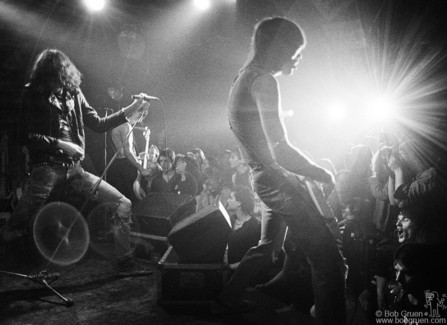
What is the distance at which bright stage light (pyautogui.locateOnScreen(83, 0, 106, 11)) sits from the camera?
764 centimetres

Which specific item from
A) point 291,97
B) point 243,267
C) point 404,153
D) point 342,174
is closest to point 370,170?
point 342,174

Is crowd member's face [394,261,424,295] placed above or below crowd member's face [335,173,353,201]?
below

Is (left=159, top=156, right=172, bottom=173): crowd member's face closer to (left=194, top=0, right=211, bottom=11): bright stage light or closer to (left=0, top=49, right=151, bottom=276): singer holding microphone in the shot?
(left=0, top=49, right=151, bottom=276): singer holding microphone

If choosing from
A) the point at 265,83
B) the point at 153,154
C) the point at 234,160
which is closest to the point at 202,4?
the point at 153,154

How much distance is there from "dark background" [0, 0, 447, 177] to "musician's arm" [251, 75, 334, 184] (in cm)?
330

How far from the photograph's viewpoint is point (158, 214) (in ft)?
13.6

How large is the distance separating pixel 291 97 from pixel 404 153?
5.73 metres

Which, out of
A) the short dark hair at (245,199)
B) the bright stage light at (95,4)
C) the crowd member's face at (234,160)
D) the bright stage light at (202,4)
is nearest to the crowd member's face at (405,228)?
the short dark hair at (245,199)

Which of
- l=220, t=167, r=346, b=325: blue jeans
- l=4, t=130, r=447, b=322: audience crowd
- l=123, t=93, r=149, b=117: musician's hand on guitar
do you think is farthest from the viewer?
l=123, t=93, r=149, b=117: musician's hand on guitar

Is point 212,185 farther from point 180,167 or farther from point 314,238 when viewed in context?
point 314,238

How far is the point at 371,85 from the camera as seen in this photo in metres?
7.26

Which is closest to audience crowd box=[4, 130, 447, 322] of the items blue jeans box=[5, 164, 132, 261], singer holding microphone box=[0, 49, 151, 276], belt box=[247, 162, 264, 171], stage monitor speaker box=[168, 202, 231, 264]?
stage monitor speaker box=[168, 202, 231, 264]

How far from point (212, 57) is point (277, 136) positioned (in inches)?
339

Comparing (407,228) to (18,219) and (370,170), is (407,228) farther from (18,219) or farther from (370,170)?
(18,219)
